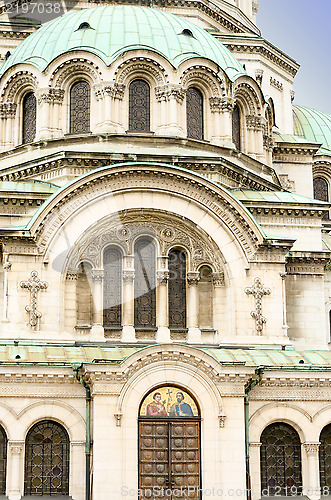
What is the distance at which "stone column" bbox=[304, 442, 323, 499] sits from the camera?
2495cm

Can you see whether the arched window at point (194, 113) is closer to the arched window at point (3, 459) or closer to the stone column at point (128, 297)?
the stone column at point (128, 297)

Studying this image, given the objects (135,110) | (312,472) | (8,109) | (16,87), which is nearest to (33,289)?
(135,110)

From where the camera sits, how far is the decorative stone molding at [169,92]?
3322cm

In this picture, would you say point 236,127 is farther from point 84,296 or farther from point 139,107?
point 84,296

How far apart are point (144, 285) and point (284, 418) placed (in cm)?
665

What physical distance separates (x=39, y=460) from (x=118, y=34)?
1617cm

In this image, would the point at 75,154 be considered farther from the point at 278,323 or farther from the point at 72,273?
the point at 278,323

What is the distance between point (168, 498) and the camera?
23688mm

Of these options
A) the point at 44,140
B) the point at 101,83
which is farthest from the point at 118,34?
the point at 44,140

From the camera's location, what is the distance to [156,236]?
2994 centimetres

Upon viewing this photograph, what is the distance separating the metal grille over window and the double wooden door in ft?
69.0

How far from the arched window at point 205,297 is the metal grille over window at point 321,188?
1474 cm

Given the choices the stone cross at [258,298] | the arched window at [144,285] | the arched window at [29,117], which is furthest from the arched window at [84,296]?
the arched window at [29,117]

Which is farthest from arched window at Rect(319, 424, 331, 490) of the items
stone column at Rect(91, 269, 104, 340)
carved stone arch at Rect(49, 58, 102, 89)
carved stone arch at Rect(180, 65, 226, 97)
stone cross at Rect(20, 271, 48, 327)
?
carved stone arch at Rect(49, 58, 102, 89)
